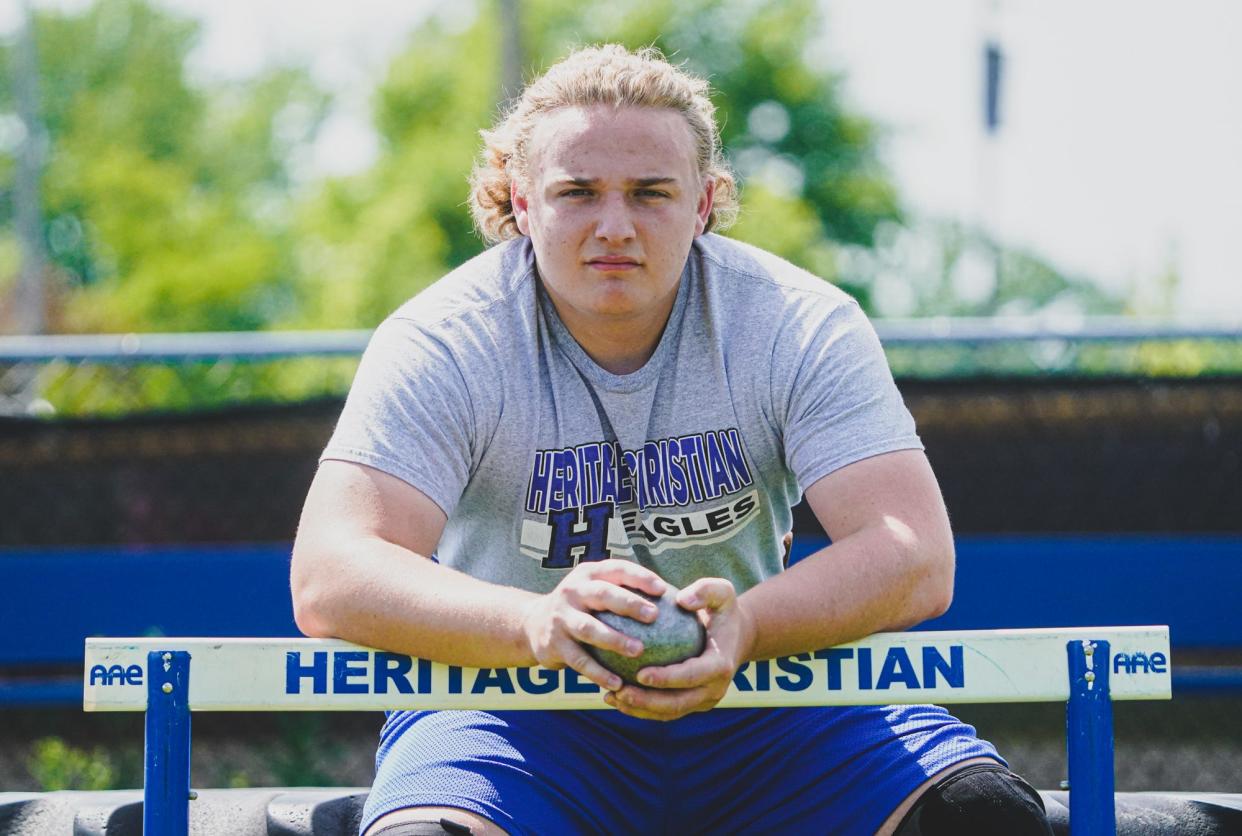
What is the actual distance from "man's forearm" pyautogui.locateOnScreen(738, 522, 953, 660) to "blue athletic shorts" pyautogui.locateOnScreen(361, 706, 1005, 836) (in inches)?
7.7

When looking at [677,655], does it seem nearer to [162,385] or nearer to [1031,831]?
[1031,831]

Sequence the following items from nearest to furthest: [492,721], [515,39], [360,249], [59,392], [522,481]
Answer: [492,721], [522,481], [59,392], [515,39], [360,249]

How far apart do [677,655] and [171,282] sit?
27.9m

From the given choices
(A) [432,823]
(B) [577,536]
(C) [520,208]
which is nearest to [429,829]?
(A) [432,823]

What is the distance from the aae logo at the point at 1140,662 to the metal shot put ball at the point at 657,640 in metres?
0.51

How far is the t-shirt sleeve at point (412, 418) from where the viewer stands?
2018mm

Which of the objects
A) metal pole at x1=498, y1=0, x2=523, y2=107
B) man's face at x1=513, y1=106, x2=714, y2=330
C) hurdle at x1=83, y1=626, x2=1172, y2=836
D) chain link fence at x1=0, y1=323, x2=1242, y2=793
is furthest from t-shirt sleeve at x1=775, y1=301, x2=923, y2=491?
metal pole at x1=498, y1=0, x2=523, y2=107

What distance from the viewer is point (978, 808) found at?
6.10 ft

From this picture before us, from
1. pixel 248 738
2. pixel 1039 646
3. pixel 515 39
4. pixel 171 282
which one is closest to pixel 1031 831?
pixel 1039 646

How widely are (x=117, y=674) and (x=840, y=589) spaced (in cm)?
89

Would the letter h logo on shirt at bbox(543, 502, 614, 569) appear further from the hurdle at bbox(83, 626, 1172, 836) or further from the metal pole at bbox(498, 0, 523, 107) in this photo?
the metal pole at bbox(498, 0, 523, 107)

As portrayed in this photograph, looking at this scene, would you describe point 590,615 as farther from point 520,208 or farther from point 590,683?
point 520,208

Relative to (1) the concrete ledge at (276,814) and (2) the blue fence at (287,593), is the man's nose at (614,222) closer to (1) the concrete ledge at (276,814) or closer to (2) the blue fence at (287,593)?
(1) the concrete ledge at (276,814)

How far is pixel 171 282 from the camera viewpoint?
28.1m
